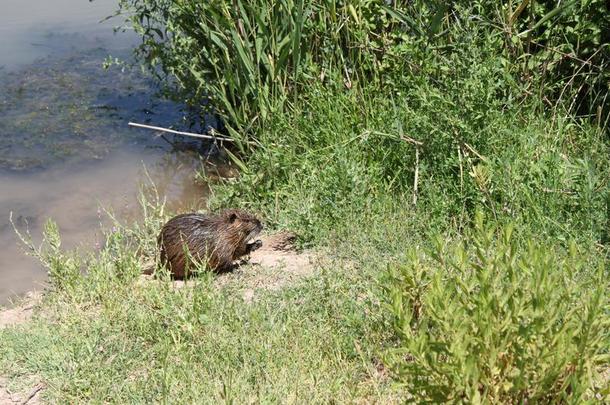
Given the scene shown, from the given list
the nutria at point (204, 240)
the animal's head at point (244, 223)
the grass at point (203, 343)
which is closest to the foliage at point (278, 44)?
the animal's head at point (244, 223)

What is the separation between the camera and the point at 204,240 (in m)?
5.64

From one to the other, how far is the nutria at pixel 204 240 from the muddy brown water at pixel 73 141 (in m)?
0.63

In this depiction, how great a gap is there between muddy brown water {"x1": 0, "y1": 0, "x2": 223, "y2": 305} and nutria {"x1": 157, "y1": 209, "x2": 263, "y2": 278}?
0.63 meters

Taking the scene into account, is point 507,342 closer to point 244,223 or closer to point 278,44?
point 244,223

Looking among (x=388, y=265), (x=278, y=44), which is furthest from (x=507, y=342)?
(x=278, y=44)

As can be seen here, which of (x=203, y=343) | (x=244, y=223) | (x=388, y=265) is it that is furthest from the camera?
(x=244, y=223)

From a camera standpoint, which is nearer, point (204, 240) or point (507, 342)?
point (507, 342)

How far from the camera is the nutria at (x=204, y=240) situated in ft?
18.3

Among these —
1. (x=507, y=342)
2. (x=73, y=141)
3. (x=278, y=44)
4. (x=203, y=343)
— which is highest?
(x=507, y=342)

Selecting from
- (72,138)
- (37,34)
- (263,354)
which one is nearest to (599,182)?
(263,354)

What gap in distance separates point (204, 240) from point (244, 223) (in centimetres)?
32

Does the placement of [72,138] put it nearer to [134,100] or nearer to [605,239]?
[134,100]

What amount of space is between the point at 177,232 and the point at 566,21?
3074 millimetres

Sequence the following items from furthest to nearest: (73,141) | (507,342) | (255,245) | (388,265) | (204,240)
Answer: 1. (73,141)
2. (255,245)
3. (204,240)
4. (388,265)
5. (507,342)
